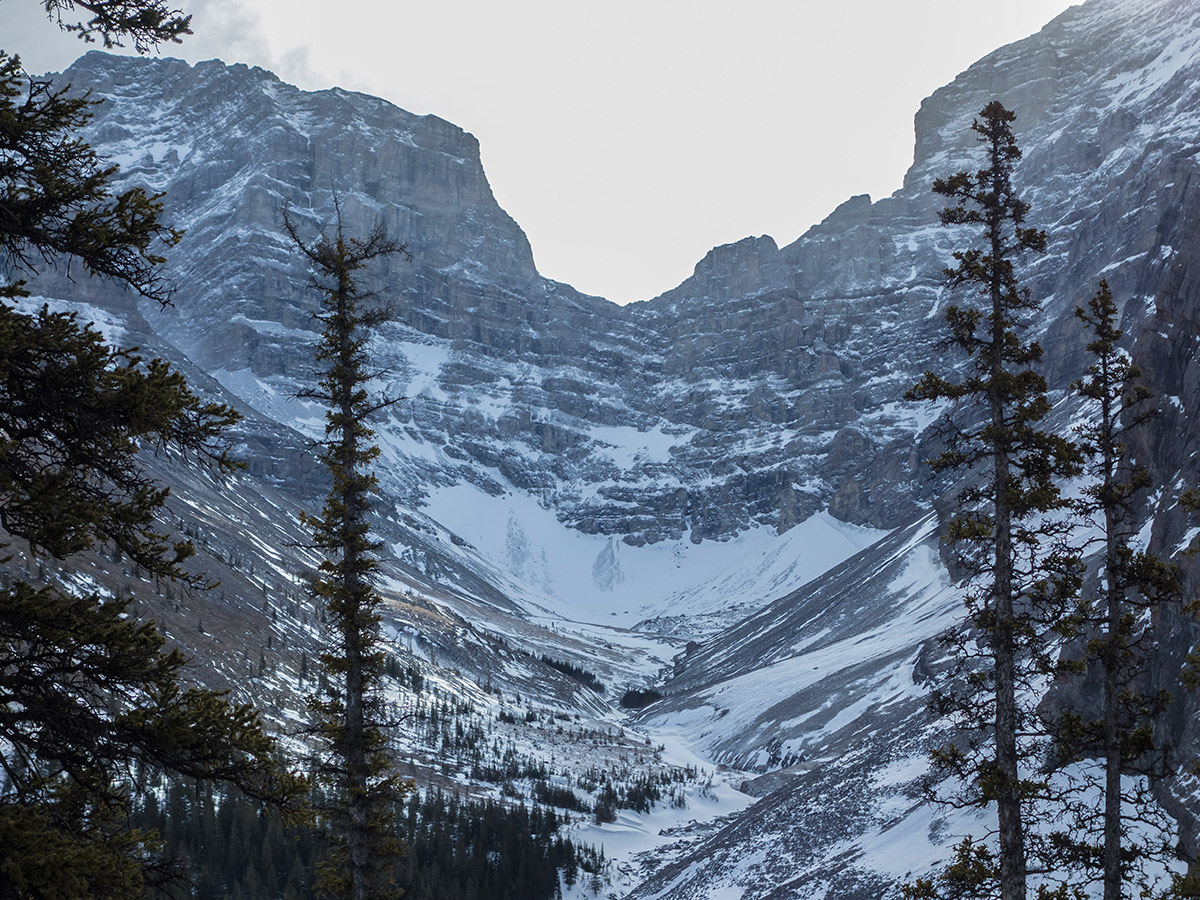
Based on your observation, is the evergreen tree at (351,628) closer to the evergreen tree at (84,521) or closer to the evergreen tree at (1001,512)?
the evergreen tree at (84,521)

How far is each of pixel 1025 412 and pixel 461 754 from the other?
89047 millimetres

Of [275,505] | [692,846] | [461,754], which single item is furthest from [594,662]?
[692,846]

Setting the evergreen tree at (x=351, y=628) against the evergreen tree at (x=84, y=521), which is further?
the evergreen tree at (x=351, y=628)

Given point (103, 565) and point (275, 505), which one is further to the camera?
point (275, 505)

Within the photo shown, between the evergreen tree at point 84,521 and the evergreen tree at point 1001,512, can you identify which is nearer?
the evergreen tree at point 84,521

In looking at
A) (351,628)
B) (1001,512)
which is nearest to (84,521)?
(351,628)

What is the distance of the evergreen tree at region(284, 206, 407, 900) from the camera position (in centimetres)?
1680

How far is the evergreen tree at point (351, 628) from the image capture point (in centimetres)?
1680

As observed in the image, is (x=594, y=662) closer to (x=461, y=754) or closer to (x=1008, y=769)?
(x=461, y=754)

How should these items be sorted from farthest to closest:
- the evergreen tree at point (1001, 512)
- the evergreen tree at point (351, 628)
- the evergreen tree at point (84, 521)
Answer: the evergreen tree at point (351, 628), the evergreen tree at point (1001, 512), the evergreen tree at point (84, 521)

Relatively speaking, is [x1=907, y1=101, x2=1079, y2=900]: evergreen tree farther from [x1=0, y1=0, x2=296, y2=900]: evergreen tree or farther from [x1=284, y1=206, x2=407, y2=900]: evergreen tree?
[x1=0, y1=0, x2=296, y2=900]: evergreen tree

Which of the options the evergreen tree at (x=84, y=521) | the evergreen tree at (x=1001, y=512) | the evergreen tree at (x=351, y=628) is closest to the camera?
the evergreen tree at (x=84, y=521)

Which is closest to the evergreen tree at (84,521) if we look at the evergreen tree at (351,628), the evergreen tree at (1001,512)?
the evergreen tree at (351,628)

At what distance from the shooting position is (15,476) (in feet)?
27.7
